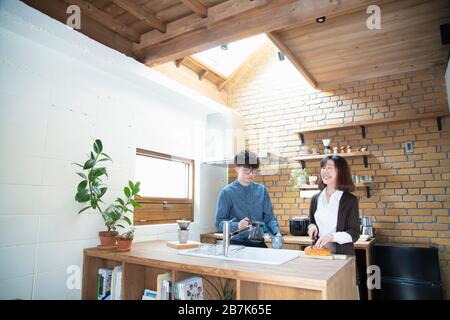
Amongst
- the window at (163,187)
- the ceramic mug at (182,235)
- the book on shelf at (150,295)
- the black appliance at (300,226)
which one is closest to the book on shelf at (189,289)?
the book on shelf at (150,295)

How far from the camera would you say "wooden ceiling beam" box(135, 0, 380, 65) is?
225 cm

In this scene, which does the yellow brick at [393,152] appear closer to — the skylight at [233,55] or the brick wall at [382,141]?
the brick wall at [382,141]

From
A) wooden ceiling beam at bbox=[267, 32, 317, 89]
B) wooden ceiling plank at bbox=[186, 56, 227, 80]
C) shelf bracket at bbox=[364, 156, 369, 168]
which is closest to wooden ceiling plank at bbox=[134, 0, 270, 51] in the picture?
wooden ceiling beam at bbox=[267, 32, 317, 89]

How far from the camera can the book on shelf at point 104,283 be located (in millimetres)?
2383

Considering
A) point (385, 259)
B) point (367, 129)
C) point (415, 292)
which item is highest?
point (367, 129)

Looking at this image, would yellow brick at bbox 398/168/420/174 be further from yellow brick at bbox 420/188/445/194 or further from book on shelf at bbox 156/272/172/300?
book on shelf at bbox 156/272/172/300

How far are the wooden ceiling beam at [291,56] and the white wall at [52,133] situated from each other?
123cm

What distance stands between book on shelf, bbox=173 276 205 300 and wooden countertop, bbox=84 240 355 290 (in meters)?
0.15

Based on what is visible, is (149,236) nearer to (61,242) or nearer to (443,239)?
(61,242)

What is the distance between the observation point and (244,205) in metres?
2.67

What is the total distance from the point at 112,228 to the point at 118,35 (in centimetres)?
183

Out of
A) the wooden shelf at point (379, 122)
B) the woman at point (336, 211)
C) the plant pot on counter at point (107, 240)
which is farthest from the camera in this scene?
the wooden shelf at point (379, 122)

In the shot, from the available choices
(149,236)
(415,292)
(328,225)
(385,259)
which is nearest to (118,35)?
(149,236)
